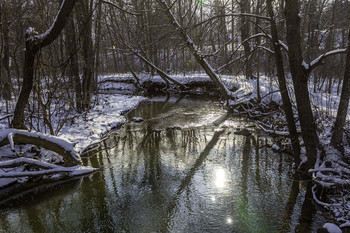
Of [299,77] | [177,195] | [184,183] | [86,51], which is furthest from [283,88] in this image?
[86,51]

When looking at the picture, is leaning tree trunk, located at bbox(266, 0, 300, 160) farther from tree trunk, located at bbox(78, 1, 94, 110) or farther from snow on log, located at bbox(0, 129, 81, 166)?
tree trunk, located at bbox(78, 1, 94, 110)

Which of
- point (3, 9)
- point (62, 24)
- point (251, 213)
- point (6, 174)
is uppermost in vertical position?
point (3, 9)

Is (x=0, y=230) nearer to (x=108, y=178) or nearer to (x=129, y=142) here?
(x=108, y=178)

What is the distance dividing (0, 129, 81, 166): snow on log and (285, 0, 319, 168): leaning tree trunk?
6362 millimetres

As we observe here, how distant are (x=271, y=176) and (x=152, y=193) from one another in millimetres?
3390

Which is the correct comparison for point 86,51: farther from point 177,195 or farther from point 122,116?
point 177,195

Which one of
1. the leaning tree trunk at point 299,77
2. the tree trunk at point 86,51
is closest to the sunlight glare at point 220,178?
the leaning tree trunk at point 299,77

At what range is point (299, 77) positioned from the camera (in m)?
6.15

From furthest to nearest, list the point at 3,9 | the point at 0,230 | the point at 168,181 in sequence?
the point at 3,9 → the point at 168,181 → the point at 0,230

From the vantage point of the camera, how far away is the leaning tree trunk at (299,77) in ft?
19.6

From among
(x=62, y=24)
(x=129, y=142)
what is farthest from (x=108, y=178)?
(x=62, y=24)

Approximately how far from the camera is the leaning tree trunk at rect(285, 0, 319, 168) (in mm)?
5965

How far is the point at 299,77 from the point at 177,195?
4207 mm

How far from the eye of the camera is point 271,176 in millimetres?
7090
